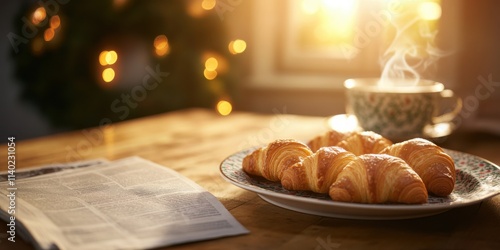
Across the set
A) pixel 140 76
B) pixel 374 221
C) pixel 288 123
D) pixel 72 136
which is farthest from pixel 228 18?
pixel 374 221

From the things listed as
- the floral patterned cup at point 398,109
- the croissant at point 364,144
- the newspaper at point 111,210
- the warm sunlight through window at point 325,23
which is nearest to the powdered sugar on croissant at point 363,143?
the croissant at point 364,144

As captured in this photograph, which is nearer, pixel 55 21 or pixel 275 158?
pixel 275 158

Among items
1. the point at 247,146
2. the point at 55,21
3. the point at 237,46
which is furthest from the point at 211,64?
the point at 247,146

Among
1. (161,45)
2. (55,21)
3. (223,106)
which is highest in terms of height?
(55,21)

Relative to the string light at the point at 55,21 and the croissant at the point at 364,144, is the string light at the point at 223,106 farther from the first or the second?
the croissant at the point at 364,144

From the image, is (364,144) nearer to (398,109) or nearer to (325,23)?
(398,109)
